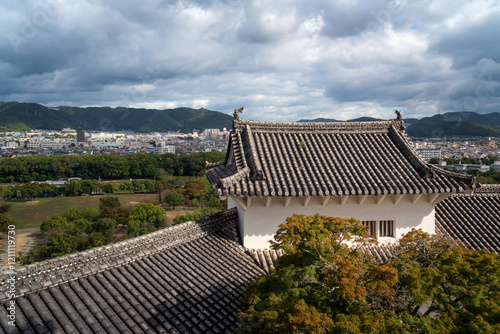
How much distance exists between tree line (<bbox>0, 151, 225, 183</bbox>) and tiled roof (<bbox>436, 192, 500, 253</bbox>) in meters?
98.4

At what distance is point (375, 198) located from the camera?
409 inches

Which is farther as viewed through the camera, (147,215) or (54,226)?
(147,215)

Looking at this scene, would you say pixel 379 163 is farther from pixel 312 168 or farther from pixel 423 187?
pixel 312 168

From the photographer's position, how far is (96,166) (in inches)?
4154

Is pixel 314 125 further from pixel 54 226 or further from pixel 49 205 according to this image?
pixel 49 205

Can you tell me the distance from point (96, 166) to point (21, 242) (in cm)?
6066

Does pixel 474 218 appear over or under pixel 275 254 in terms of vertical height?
over

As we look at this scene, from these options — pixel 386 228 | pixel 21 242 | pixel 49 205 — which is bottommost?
pixel 21 242

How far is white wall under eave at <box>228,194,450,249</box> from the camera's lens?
9758 millimetres

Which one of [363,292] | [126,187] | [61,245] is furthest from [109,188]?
[363,292]

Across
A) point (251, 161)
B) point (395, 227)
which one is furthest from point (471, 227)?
point (251, 161)

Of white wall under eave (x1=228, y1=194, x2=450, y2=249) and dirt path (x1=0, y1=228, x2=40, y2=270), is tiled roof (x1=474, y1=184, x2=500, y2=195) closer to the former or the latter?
white wall under eave (x1=228, y1=194, x2=450, y2=249)

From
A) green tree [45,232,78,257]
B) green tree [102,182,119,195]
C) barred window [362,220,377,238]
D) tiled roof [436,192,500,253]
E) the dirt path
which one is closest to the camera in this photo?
barred window [362,220,377,238]

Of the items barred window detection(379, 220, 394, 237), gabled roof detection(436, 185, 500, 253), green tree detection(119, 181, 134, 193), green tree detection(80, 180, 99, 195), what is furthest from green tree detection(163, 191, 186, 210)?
barred window detection(379, 220, 394, 237)
